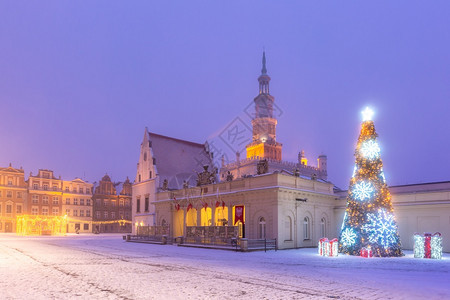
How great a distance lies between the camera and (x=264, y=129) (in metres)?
101

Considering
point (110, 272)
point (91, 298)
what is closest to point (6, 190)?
point (110, 272)

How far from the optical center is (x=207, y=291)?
10477mm

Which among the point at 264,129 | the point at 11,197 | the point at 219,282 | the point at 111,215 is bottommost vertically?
the point at 111,215

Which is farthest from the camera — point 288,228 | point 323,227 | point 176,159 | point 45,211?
point 45,211

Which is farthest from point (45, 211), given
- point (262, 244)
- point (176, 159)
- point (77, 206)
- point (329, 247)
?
point (329, 247)

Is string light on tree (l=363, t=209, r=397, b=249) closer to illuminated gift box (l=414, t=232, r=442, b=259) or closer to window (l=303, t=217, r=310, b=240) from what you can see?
illuminated gift box (l=414, t=232, r=442, b=259)

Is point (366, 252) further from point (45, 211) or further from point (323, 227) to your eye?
point (45, 211)

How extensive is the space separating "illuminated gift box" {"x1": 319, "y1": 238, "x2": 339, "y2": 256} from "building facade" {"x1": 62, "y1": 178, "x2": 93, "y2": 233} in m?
70.0

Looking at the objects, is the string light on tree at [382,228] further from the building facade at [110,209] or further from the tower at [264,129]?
the tower at [264,129]

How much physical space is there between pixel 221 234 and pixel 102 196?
62.0 metres

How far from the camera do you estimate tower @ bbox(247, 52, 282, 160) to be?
312ft

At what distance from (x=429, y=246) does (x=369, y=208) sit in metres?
3.80

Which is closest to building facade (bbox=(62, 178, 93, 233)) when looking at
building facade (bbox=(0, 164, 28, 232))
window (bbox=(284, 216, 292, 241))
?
building facade (bbox=(0, 164, 28, 232))

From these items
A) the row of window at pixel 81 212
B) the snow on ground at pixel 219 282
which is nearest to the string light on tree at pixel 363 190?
the snow on ground at pixel 219 282
